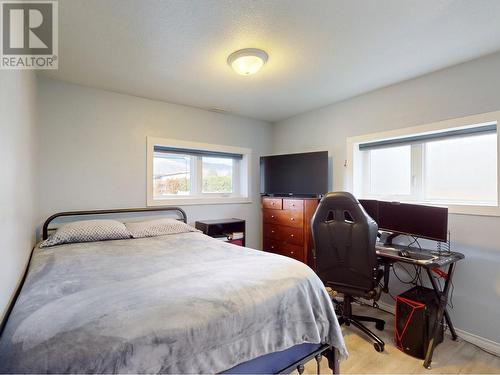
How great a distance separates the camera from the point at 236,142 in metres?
3.98

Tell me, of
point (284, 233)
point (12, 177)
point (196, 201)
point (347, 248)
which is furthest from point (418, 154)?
point (12, 177)

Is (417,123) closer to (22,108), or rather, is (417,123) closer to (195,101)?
(195,101)

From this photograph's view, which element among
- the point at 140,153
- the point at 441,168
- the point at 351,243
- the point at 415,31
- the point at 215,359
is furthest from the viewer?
the point at 140,153

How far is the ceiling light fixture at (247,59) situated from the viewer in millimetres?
2049

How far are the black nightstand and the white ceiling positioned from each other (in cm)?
173

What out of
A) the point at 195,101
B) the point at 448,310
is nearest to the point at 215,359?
the point at 448,310

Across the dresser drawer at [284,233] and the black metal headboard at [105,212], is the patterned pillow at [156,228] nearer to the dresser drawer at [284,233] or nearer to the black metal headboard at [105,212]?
the black metal headboard at [105,212]

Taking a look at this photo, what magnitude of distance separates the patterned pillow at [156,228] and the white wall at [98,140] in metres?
0.46

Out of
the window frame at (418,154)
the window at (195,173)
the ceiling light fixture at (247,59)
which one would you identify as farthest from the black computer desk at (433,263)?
the window at (195,173)

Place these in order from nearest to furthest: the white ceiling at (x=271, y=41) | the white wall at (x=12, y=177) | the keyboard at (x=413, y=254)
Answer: the white wall at (x=12, y=177)
the white ceiling at (x=271, y=41)
the keyboard at (x=413, y=254)

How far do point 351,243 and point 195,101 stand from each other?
2583 mm

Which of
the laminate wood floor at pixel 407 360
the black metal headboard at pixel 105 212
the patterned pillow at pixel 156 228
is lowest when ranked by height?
the laminate wood floor at pixel 407 360

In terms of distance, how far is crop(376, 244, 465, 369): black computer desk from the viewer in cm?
189

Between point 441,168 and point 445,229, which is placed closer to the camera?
point 445,229
